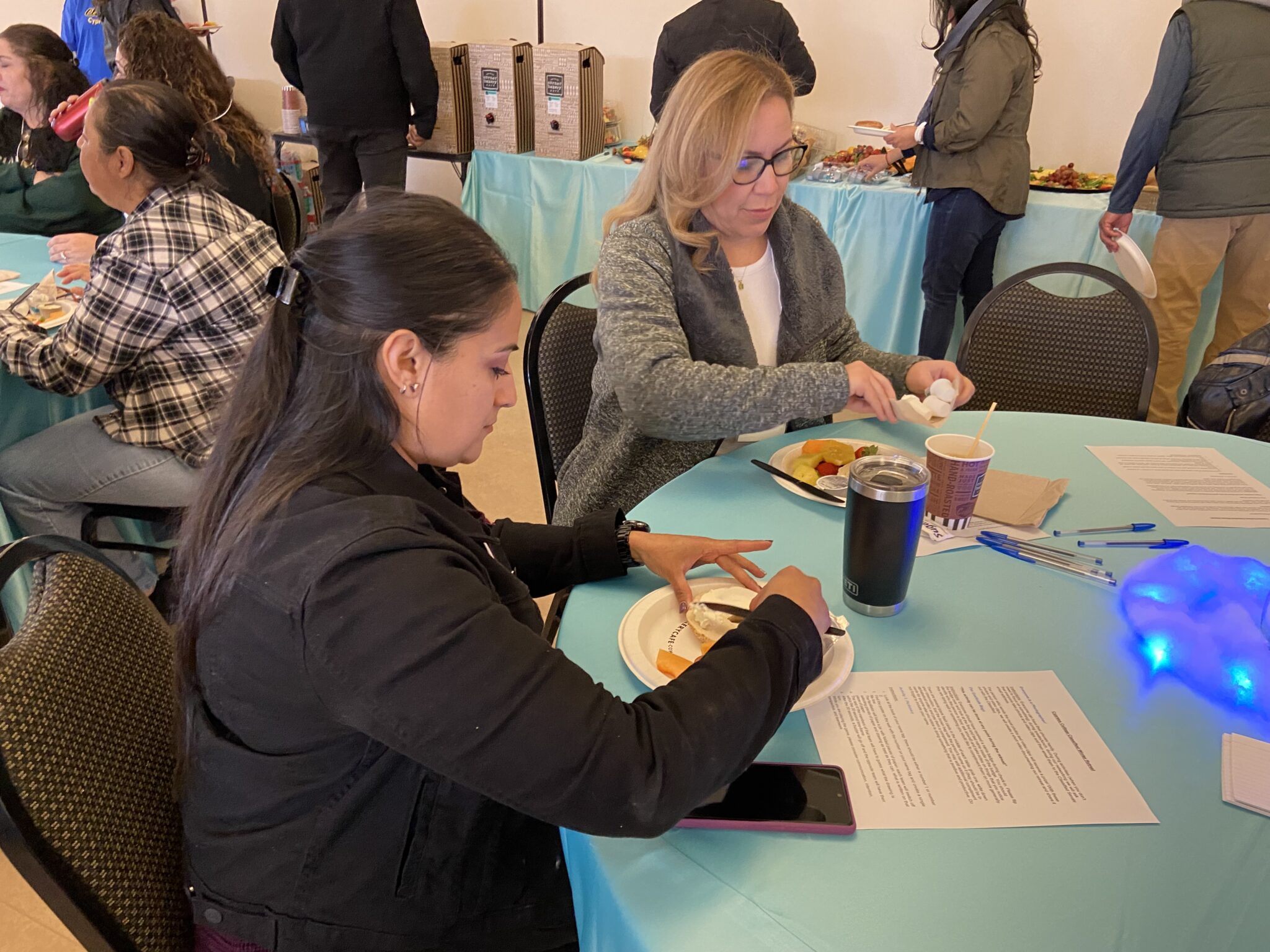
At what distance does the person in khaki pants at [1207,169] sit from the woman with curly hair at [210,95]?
2.78m

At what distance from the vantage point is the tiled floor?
1.53m

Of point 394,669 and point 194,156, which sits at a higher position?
point 194,156

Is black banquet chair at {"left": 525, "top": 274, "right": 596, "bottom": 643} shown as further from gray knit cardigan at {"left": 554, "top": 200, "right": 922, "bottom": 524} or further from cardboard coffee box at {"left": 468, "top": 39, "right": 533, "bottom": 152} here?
cardboard coffee box at {"left": 468, "top": 39, "right": 533, "bottom": 152}

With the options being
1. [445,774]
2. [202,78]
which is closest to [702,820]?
[445,774]

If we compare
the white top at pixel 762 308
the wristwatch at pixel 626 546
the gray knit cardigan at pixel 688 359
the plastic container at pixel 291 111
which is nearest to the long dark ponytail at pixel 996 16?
the gray knit cardigan at pixel 688 359

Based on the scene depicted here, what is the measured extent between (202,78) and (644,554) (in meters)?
2.63

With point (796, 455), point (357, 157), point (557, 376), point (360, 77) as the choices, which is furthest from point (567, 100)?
point (796, 455)

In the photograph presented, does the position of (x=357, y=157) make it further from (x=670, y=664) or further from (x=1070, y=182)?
(x=670, y=664)

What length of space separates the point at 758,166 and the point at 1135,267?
76.5 inches

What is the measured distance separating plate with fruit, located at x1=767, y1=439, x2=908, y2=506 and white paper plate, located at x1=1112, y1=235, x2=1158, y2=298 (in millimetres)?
1857

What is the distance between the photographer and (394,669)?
0.65m

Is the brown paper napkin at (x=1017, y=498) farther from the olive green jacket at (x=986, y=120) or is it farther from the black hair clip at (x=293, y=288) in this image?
the olive green jacket at (x=986, y=120)

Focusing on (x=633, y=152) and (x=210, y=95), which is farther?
(x=633, y=152)

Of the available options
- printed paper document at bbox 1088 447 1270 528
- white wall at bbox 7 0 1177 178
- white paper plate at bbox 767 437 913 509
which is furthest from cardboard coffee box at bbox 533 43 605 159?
printed paper document at bbox 1088 447 1270 528
